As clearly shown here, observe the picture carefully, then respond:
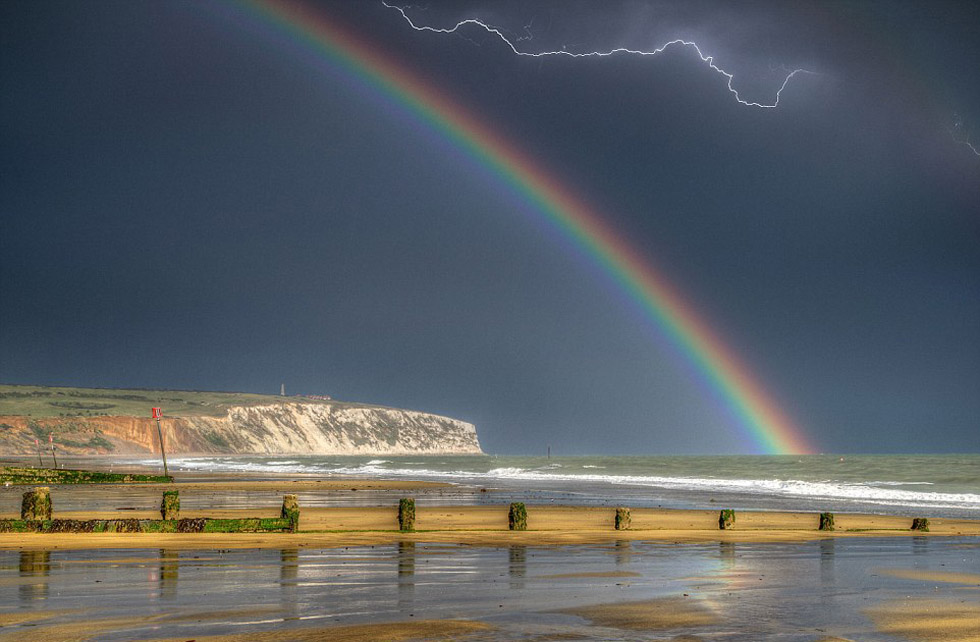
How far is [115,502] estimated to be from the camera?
4488 centimetres

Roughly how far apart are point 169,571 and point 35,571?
228cm

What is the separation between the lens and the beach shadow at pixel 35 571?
589 inches

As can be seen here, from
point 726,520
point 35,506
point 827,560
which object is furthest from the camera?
point 726,520

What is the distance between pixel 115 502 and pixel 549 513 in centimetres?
1890

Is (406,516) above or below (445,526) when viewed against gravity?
above

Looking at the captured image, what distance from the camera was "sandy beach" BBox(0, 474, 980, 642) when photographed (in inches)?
498

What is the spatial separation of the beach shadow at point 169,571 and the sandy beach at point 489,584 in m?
0.04

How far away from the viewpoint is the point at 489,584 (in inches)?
676

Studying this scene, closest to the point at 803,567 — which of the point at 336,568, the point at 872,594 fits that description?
the point at 872,594

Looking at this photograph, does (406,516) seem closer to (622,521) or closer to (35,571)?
(622,521)

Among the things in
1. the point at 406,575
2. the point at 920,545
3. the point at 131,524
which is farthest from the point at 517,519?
the point at 406,575

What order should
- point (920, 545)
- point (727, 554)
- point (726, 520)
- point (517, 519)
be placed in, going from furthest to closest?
1. point (726, 520)
2. point (517, 519)
3. point (920, 545)
4. point (727, 554)

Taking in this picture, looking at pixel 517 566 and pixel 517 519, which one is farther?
pixel 517 519

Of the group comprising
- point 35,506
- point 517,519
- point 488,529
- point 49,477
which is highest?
point 35,506
